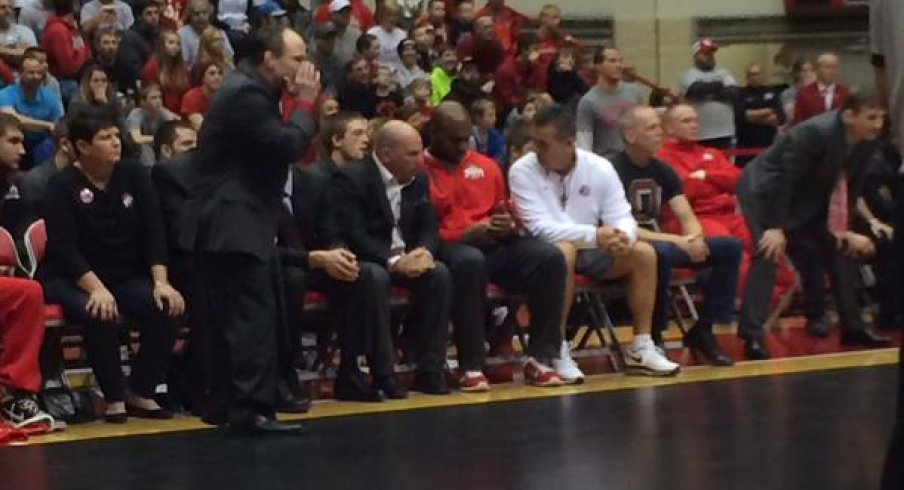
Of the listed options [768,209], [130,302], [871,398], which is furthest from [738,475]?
[768,209]

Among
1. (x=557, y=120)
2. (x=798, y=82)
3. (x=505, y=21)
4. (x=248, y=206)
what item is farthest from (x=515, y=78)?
(x=248, y=206)

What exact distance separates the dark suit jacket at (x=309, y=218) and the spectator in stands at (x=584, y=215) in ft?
3.14

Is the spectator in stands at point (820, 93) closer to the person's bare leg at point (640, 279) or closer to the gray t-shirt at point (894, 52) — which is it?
the person's bare leg at point (640, 279)

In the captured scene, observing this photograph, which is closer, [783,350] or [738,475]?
[738,475]

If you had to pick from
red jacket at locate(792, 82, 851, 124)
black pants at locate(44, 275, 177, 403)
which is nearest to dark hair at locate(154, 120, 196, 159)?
black pants at locate(44, 275, 177, 403)

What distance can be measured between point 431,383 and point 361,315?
1.58 feet

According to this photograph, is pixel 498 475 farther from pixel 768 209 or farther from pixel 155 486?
pixel 768 209

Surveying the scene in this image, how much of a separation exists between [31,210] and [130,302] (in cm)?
79

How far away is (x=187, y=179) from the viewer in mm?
8117

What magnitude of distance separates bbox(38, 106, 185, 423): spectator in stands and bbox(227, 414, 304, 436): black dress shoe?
707mm

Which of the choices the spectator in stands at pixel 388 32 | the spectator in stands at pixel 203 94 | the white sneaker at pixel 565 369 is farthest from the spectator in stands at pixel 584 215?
the spectator in stands at pixel 388 32

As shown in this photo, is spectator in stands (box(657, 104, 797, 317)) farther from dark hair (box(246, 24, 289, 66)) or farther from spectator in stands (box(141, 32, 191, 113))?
spectator in stands (box(141, 32, 191, 113))

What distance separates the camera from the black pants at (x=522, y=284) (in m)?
8.44

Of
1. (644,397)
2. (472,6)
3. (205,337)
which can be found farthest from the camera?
(472,6)
